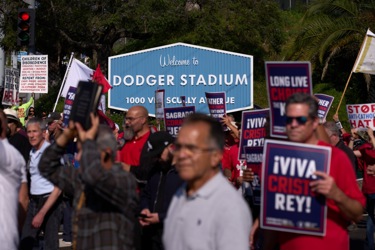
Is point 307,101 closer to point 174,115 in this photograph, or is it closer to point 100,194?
point 100,194

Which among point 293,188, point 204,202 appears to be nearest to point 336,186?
point 293,188

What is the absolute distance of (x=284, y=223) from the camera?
5207 mm

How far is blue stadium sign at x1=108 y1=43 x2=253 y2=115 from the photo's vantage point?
29.4 meters

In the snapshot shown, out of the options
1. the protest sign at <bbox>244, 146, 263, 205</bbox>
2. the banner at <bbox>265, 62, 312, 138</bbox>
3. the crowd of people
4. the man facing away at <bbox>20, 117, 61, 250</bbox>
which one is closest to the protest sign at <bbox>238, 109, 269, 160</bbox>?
the protest sign at <bbox>244, 146, 263, 205</bbox>

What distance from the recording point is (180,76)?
30.3 meters

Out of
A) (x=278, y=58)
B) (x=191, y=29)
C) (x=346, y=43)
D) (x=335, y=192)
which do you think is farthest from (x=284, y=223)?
(x=278, y=58)

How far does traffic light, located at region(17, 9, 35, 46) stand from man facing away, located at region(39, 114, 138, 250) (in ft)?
42.8

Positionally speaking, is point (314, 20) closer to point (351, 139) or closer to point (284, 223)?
point (351, 139)

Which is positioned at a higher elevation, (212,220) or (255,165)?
(255,165)

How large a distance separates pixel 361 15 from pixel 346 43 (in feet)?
3.07

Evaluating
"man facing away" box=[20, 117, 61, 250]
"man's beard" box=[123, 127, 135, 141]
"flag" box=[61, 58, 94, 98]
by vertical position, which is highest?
"flag" box=[61, 58, 94, 98]

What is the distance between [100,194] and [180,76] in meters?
25.5

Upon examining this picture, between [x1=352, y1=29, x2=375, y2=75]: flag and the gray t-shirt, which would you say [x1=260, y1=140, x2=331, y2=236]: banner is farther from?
[x1=352, y1=29, x2=375, y2=75]: flag

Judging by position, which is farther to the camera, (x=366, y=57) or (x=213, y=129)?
(x=366, y=57)
